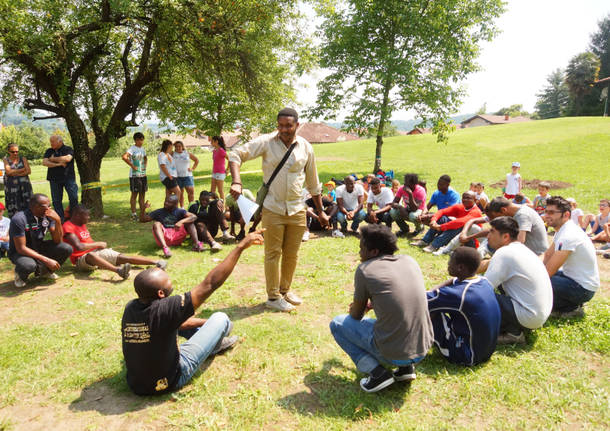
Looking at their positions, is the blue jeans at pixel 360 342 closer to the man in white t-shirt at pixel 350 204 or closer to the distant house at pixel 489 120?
the man in white t-shirt at pixel 350 204

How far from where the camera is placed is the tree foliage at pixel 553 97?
69.8m

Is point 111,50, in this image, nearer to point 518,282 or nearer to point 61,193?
point 61,193

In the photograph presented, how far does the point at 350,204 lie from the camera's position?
29.8 feet

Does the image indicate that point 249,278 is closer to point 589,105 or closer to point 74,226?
point 74,226

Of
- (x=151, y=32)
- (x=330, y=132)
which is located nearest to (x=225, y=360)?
(x=151, y=32)

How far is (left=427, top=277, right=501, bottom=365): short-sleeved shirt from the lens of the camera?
3264 millimetres

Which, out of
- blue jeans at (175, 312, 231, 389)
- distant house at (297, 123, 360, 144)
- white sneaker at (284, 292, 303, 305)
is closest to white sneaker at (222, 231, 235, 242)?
white sneaker at (284, 292, 303, 305)

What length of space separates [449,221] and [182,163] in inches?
287

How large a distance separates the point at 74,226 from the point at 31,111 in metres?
6.68

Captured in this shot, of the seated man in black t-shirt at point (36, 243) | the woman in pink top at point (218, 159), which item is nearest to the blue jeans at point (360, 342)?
the seated man in black t-shirt at point (36, 243)

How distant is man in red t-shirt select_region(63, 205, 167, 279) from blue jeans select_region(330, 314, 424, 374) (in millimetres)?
3888

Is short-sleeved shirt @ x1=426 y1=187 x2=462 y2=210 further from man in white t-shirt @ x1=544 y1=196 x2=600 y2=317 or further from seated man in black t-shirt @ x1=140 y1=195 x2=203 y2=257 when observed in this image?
seated man in black t-shirt @ x1=140 y1=195 x2=203 y2=257

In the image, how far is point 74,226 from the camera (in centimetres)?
630

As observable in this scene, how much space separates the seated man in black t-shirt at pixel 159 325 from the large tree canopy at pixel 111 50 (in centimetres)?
612
